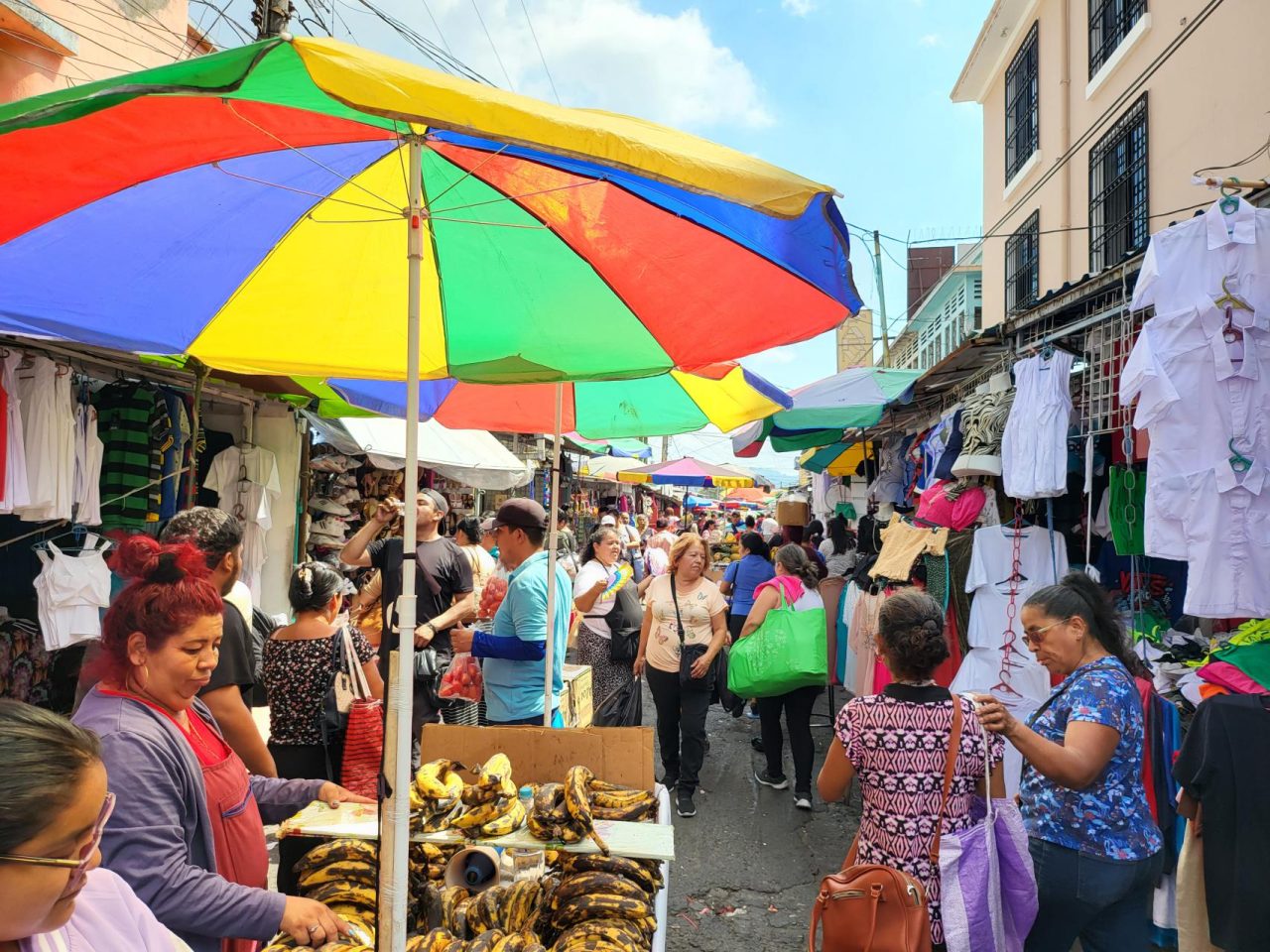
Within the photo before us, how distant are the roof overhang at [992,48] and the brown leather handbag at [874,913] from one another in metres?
13.5

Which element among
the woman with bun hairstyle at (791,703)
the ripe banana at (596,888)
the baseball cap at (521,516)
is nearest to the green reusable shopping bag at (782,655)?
the woman with bun hairstyle at (791,703)

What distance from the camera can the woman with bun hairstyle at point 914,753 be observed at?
99.7 inches

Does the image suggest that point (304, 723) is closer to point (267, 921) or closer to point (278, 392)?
point (267, 921)

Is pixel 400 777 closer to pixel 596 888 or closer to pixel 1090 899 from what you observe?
pixel 596 888

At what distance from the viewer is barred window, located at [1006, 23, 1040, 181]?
38.6 ft

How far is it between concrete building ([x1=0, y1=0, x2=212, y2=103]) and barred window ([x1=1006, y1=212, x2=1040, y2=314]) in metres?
11.3

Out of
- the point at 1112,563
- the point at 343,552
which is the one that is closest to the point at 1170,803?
the point at 1112,563

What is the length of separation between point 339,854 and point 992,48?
15.3 m

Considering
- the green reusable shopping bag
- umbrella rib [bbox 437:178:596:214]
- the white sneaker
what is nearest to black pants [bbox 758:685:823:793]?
the green reusable shopping bag

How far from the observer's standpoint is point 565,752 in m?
2.87

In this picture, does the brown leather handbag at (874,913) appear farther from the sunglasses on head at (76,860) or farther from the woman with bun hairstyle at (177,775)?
the sunglasses on head at (76,860)

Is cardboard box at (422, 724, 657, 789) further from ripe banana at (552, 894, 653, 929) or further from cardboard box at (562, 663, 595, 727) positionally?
cardboard box at (562, 663, 595, 727)

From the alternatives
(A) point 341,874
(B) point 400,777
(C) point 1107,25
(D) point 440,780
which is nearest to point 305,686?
(D) point 440,780

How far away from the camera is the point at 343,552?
5.59 m
